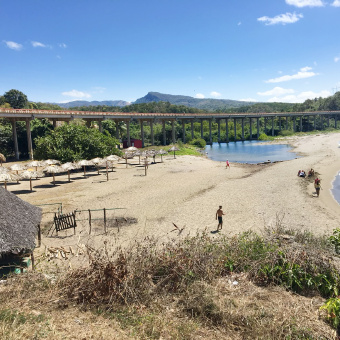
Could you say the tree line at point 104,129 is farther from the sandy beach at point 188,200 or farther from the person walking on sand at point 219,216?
the person walking on sand at point 219,216

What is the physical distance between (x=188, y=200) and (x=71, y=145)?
54.6ft

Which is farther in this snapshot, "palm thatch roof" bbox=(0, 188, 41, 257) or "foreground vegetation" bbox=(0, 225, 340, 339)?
"palm thatch roof" bbox=(0, 188, 41, 257)

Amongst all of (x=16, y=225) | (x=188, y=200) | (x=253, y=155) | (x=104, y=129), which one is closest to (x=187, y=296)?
(x=16, y=225)

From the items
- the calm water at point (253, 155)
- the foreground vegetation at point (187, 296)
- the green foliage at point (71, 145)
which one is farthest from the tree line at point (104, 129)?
the foreground vegetation at point (187, 296)

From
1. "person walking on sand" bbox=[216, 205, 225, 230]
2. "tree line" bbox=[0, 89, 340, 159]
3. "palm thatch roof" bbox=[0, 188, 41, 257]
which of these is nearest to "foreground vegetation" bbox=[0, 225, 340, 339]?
"palm thatch roof" bbox=[0, 188, 41, 257]

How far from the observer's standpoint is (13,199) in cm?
1029

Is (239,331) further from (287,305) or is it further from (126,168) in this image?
(126,168)

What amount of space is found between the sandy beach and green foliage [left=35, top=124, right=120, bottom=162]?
2305 mm

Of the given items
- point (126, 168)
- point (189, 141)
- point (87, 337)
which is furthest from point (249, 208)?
point (189, 141)

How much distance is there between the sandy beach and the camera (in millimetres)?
14023

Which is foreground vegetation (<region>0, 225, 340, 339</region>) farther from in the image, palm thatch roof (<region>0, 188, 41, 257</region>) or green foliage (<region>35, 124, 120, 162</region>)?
green foliage (<region>35, 124, 120, 162</region>)

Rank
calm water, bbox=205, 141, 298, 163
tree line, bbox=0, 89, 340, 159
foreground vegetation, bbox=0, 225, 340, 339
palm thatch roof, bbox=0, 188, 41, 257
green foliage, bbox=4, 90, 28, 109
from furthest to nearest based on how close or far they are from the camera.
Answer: green foliage, bbox=4, 90, 28, 109 → calm water, bbox=205, 141, 298, 163 → tree line, bbox=0, 89, 340, 159 → palm thatch roof, bbox=0, 188, 41, 257 → foreground vegetation, bbox=0, 225, 340, 339

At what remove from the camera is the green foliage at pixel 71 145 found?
28.5 m

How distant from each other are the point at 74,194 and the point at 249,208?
1334cm
